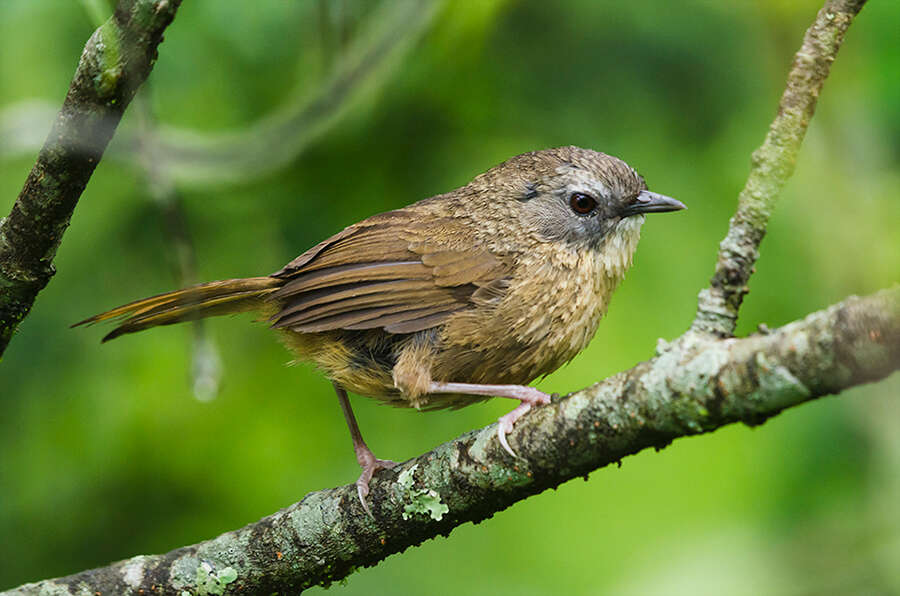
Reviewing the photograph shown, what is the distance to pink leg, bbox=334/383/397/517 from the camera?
3113 millimetres


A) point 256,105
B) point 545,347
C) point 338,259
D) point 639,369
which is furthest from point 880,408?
point 256,105

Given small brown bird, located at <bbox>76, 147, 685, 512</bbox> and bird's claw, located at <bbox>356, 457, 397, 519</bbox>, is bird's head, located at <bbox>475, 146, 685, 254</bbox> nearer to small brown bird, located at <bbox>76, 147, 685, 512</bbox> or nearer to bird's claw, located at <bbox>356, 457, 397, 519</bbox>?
small brown bird, located at <bbox>76, 147, 685, 512</bbox>

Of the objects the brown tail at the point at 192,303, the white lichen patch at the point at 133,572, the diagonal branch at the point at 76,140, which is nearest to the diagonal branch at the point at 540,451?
the white lichen patch at the point at 133,572

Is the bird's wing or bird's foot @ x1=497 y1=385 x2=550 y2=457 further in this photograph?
the bird's wing

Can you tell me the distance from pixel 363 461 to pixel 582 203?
1.37 metres

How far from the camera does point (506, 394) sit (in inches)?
127

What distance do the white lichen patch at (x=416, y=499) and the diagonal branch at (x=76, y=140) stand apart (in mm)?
1286

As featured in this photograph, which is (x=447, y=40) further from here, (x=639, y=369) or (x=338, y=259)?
(x=639, y=369)

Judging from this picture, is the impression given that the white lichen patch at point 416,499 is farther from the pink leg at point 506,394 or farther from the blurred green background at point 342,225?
the blurred green background at point 342,225

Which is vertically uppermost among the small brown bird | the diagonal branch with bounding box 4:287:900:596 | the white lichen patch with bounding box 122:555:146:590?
the small brown bird

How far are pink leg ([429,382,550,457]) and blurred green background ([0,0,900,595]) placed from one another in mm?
1268

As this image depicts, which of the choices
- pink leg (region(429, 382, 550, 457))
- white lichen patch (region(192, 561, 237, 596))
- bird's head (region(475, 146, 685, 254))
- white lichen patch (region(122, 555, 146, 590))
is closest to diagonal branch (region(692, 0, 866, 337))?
pink leg (region(429, 382, 550, 457))

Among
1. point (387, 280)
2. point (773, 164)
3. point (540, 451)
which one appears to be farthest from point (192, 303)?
point (773, 164)

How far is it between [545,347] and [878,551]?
1385 millimetres
